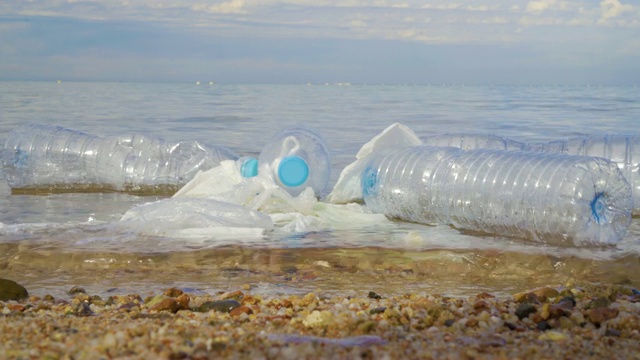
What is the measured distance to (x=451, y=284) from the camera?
3.75 meters

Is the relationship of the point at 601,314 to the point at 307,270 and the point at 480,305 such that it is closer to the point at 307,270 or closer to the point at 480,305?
the point at 480,305

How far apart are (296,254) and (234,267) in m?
0.31

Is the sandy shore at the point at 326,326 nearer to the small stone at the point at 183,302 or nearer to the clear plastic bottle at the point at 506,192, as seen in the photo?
the small stone at the point at 183,302

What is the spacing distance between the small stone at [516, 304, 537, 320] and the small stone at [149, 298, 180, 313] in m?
1.16

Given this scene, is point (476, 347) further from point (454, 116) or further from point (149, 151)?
point (454, 116)

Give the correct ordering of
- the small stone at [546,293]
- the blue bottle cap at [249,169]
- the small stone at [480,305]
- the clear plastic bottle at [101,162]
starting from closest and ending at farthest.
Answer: the small stone at [480,305], the small stone at [546,293], the blue bottle cap at [249,169], the clear plastic bottle at [101,162]

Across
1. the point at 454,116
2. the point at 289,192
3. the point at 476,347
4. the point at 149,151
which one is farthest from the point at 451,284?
the point at 454,116

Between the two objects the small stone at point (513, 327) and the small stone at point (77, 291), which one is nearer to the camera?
the small stone at point (513, 327)

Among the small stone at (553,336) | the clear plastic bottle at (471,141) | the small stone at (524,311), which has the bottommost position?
the small stone at (524,311)

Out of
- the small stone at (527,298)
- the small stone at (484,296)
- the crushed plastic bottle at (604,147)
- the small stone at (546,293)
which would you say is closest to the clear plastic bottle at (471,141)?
the crushed plastic bottle at (604,147)

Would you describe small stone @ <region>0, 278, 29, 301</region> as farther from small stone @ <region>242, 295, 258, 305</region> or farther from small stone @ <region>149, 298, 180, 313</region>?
small stone @ <region>242, 295, 258, 305</region>

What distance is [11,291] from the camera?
3.31 meters

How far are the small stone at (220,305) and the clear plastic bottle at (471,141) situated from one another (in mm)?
3772

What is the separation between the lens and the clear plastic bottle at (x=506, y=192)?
4375mm
